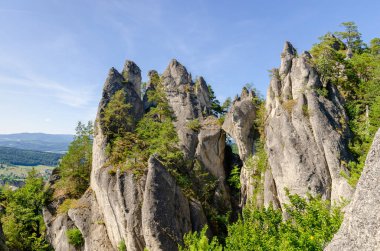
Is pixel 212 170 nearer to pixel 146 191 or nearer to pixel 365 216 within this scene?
pixel 146 191

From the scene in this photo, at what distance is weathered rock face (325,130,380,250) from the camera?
8.22 m

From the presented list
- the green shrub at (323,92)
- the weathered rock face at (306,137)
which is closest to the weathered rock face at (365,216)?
the weathered rock face at (306,137)

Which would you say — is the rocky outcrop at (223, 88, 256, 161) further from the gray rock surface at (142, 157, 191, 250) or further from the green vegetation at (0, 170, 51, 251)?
the green vegetation at (0, 170, 51, 251)

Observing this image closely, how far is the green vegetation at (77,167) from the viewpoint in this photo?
1913 inches

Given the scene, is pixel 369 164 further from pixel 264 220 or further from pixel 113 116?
pixel 113 116

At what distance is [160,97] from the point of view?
53500mm

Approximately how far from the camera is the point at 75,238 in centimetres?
4053

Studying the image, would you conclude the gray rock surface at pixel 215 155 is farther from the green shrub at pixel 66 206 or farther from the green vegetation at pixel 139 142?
the green shrub at pixel 66 206

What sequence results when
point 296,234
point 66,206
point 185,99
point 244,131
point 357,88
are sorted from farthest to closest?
point 185,99 → point 66,206 → point 244,131 → point 357,88 → point 296,234

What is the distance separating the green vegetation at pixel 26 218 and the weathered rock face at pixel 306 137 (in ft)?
122

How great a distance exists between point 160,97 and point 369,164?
46.3 m

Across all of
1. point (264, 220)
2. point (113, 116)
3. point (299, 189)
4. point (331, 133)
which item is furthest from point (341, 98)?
point (113, 116)

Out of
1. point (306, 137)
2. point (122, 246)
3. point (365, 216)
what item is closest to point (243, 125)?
point (306, 137)

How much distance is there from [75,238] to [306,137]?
34.8 meters
